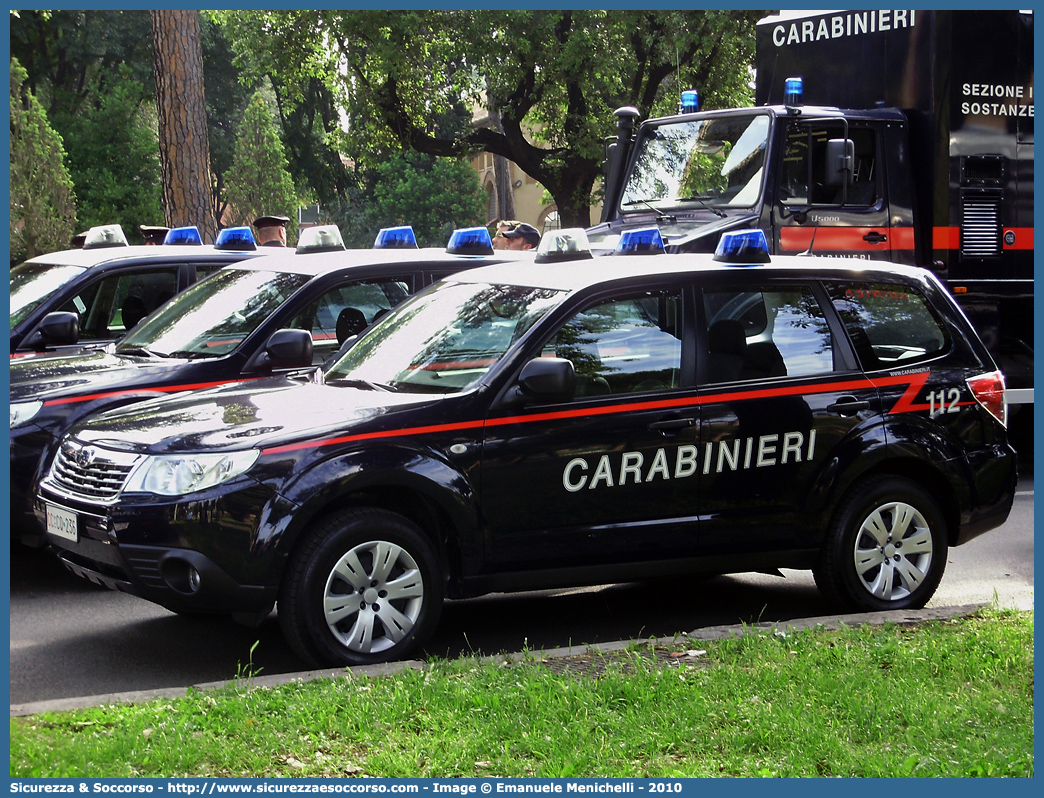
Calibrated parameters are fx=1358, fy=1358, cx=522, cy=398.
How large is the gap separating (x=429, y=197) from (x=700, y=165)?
3785 centimetres

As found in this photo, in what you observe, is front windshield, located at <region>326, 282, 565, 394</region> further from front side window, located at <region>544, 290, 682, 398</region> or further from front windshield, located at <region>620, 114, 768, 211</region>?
front windshield, located at <region>620, 114, 768, 211</region>

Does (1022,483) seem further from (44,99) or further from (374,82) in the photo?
(44,99)

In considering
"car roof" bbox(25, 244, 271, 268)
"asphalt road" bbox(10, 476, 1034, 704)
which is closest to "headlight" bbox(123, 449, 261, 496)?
"asphalt road" bbox(10, 476, 1034, 704)

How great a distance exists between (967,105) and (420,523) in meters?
6.74

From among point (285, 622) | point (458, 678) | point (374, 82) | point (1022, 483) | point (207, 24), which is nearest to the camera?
point (458, 678)

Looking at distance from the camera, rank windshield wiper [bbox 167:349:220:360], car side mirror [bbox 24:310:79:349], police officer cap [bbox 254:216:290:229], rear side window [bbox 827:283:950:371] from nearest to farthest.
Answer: rear side window [bbox 827:283:950:371], windshield wiper [bbox 167:349:220:360], car side mirror [bbox 24:310:79:349], police officer cap [bbox 254:216:290:229]

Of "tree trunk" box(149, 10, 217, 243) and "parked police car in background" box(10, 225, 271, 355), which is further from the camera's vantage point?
"tree trunk" box(149, 10, 217, 243)

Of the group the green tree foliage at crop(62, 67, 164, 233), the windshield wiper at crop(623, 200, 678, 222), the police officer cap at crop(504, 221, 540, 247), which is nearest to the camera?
the windshield wiper at crop(623, 200, 678, 222)

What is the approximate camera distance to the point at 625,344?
6.16 metres

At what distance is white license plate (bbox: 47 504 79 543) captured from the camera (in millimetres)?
5684

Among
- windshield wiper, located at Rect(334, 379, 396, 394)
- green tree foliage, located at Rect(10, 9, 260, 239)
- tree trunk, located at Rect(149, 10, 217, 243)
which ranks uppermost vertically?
green tree foliage, located at Rect(10, 9, 260, 239)

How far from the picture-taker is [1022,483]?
11.5 metres

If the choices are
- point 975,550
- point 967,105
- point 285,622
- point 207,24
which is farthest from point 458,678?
point 207,24

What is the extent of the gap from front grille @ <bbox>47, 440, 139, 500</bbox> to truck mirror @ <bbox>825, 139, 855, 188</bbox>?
6.16 m
